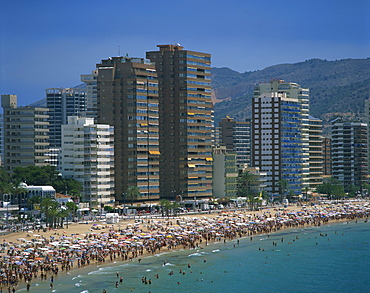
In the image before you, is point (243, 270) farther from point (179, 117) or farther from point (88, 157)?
point (179, 117)

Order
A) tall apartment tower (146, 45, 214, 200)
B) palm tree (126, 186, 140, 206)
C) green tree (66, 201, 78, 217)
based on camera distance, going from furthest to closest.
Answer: tall apartment tower (146, 45, 214, 200) < palm tree (126, 186, 140, 206) < green tree (66, 201, 78, 217)

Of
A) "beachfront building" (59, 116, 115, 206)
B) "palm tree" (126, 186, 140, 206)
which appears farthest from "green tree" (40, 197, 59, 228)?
"palm tree" (126, 186, 140, 206)

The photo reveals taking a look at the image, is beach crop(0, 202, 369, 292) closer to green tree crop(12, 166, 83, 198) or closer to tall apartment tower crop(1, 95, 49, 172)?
green tree crop(12, 166, 83, 198)

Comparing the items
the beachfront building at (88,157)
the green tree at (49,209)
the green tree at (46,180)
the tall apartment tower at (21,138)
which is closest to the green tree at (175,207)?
the beachfront building at (88,157)

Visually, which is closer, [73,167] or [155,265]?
[155,265]

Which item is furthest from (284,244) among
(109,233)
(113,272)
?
(113,272)

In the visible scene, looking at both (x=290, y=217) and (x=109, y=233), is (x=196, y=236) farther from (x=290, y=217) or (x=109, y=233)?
(x=290, y=217)

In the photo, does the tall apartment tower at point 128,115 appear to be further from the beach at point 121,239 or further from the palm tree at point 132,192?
the beach at point 121,239
